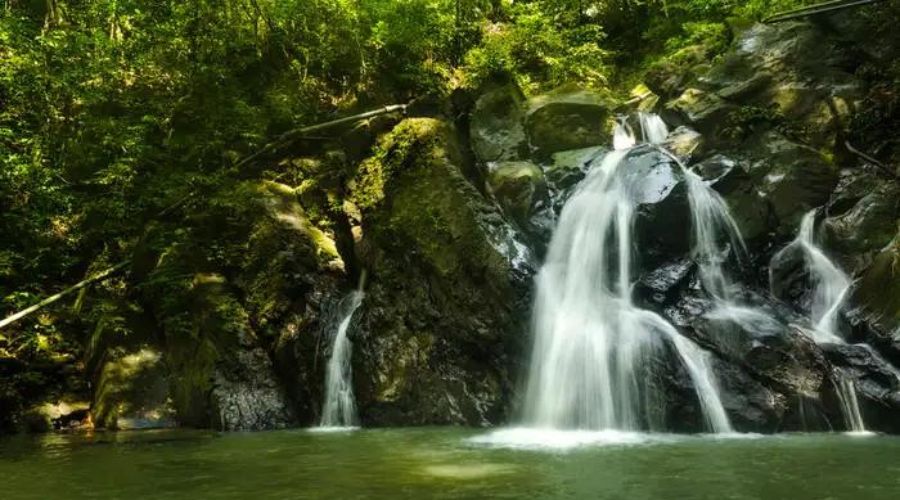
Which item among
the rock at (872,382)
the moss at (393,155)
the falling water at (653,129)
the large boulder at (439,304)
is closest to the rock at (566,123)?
the falling water at (653,129)

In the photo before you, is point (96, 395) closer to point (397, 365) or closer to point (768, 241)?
point (397, 365)

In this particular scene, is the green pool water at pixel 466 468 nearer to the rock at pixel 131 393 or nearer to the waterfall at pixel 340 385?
the waterfall at pixel 340 385

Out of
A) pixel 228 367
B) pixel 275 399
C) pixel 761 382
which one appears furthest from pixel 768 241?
pixel 228 367

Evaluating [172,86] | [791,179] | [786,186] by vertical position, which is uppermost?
[172,86]

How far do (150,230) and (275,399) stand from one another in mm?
4311

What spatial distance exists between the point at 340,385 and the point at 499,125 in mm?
6407

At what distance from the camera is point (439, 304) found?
1018cm

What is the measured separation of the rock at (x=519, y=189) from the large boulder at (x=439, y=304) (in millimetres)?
953

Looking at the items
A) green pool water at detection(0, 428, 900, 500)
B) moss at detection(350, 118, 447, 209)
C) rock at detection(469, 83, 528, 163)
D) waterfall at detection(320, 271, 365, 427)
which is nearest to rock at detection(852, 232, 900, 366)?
green pool water at detection(0, 428, 900, 500)

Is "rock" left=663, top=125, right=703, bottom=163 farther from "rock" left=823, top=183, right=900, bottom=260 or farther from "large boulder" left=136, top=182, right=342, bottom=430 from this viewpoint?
"large boulder" left=136, top=182, right=342, bottom=430

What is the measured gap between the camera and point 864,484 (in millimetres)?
4832

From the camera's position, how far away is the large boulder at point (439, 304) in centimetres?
949

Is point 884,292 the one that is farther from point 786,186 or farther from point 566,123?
point 566,123

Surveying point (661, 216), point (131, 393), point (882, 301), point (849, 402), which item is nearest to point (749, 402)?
point (849, 402)
